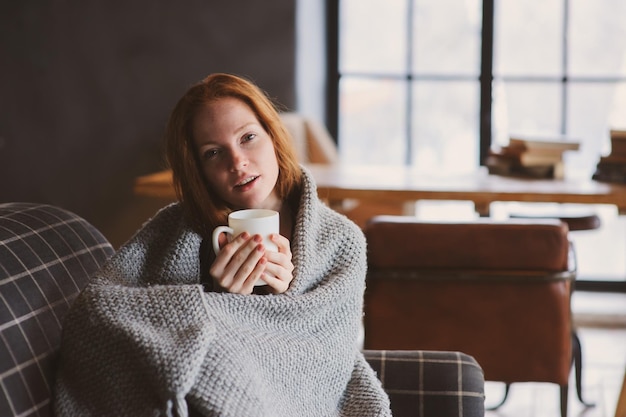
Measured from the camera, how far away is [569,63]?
14.9 ft

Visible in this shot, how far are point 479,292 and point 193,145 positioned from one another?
1.15 meters

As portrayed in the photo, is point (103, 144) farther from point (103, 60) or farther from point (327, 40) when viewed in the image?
point (327, 40)

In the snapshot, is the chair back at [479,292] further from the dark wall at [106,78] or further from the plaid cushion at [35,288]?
the dark wall at [106,78]

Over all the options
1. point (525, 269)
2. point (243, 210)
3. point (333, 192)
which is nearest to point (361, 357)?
point (243, 210)

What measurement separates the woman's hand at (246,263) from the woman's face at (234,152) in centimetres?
14

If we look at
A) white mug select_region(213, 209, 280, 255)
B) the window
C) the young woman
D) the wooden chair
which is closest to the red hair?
the young woman

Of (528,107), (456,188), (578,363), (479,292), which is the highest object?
(528,107)

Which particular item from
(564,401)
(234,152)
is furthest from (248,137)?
(564,401)

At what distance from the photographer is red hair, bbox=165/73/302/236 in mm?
1601

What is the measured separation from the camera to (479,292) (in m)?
2.49

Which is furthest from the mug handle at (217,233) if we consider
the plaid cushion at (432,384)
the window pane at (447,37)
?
the window pane at (447,37)

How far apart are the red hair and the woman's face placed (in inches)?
0.6

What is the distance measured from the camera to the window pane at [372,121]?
4766 mm

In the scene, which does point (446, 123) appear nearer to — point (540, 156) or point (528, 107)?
point (528, 107)
